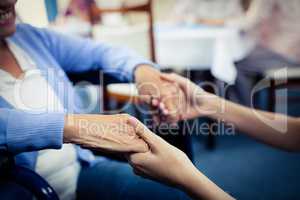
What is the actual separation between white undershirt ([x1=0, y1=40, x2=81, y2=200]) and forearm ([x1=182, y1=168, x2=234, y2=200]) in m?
0.24

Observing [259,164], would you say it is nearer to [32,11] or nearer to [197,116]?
[197,116]

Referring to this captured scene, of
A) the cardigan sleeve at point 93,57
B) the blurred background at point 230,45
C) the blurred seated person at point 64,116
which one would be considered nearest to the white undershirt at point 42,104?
the blurred seated person at point 64,116

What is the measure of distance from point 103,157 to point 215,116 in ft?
0.93

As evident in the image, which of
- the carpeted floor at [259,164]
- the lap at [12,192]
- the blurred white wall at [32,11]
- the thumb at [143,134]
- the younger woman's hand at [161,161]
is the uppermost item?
the blurred white wall at [32,11]

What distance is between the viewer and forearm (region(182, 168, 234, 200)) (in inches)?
18.2

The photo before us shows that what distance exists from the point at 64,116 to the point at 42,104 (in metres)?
0.11

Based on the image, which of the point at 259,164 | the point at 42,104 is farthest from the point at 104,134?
the point at 259,164

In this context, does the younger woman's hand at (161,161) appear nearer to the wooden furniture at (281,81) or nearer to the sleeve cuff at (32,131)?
the sleeve cuff at (32,131)

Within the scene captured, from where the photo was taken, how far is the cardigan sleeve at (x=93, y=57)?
76 centimetres

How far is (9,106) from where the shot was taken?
1.72 feet

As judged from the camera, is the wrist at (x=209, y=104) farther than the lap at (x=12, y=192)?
Yes

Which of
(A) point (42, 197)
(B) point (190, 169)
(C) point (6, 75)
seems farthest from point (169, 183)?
(C) point (6, 75)

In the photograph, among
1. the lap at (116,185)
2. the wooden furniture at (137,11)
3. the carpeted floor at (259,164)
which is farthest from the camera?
the wooden furniture at (137,11)

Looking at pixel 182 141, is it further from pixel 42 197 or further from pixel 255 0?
pixel 255 0
